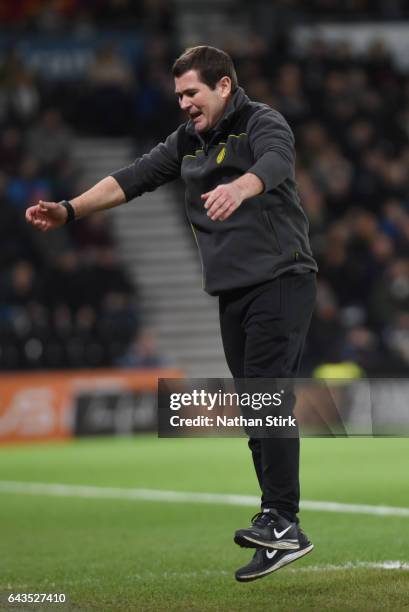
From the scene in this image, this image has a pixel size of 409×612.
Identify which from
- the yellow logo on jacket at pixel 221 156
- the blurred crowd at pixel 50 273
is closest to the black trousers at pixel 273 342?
the yellow logo on jacket at pixel 221 156

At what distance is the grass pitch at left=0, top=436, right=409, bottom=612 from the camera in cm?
583

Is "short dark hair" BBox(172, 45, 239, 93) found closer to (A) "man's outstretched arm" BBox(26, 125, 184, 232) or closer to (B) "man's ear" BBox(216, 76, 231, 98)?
(B) "man's ear" BBox(216, 76, 231, 98)

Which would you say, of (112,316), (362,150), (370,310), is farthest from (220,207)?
(362,150)

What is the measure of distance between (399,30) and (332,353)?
8640 mm

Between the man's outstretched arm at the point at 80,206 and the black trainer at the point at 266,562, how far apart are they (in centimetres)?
179

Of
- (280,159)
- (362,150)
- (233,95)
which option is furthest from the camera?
(362,150)

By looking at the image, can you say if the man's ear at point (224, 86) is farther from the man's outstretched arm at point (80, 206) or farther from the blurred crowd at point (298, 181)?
the blurred crowd at point (298, 181)

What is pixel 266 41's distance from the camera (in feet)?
82.6

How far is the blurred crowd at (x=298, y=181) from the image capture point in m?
18.6

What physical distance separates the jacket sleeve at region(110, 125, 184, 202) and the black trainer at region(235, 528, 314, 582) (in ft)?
6.06

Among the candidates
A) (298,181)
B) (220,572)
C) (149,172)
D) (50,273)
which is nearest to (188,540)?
(220,572)

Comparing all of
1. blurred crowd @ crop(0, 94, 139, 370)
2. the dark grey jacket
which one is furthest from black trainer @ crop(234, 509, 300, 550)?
blurred crowd @ crop(0, 94, 139, 370)

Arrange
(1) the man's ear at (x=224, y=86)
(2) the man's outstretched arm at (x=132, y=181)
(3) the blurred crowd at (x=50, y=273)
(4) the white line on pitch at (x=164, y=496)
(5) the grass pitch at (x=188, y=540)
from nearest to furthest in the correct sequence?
1. (5) the grass pitch at (x=188, y=540)
2. (1) the man's ear at (x=224, y=86)
3. (2) the man's outstretched arm at (x=132, y=181)
4. (4) the white line on pitch at (x=164, y=496)
5. (3) the blurred crowd at (x=50, y=273)

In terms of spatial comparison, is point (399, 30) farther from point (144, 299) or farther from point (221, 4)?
point (144, 299)
